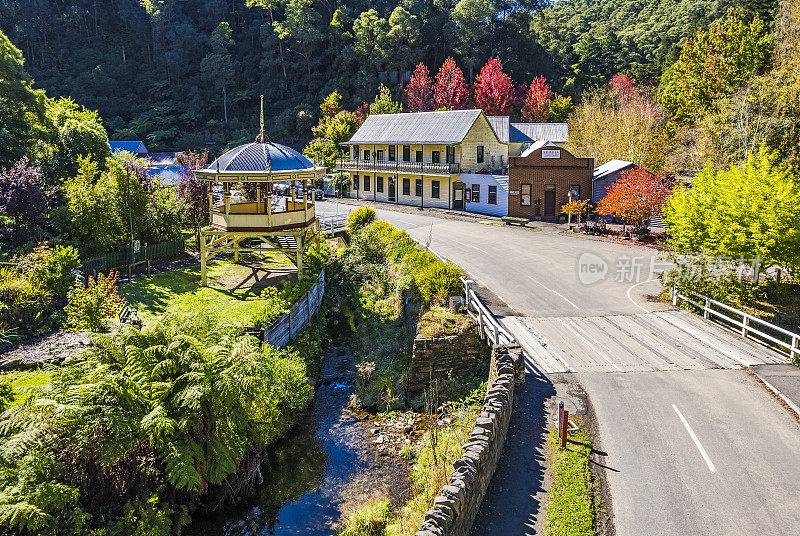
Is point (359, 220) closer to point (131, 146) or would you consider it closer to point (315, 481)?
point (315, 481)

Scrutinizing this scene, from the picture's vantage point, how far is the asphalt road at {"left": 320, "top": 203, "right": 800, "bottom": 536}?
10.5 m

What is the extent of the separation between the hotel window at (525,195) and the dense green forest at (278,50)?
3908 centimetres

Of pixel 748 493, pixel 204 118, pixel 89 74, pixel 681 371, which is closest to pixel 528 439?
pixel 748 493

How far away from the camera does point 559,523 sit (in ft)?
34.2

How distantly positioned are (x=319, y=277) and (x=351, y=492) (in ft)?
45.0

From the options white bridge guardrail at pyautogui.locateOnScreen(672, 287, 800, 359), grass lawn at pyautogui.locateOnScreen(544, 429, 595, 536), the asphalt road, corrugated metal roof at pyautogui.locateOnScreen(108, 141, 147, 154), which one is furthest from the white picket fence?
corrugated metal roof at pyautogui.locateOnScreen(108, 141, 147, 154)

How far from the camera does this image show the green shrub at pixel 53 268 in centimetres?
2053

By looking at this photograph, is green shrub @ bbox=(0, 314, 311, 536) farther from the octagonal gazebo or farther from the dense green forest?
the dense green forest

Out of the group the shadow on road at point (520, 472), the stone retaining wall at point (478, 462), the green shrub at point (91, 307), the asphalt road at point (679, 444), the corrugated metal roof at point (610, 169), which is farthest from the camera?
the corrugated metal roof at point (610, 169)

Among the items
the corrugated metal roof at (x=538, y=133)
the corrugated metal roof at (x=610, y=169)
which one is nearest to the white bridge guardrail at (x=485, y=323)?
the corrugated metal roof at (x=610, y=169)

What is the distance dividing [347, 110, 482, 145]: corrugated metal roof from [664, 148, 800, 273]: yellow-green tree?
86.8 feet

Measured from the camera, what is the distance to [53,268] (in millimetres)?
21016

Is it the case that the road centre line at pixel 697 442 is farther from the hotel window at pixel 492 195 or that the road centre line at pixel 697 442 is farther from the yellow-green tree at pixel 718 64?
the yellow-green tree at pixel 718 64

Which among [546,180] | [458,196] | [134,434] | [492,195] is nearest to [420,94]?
[458,196]
